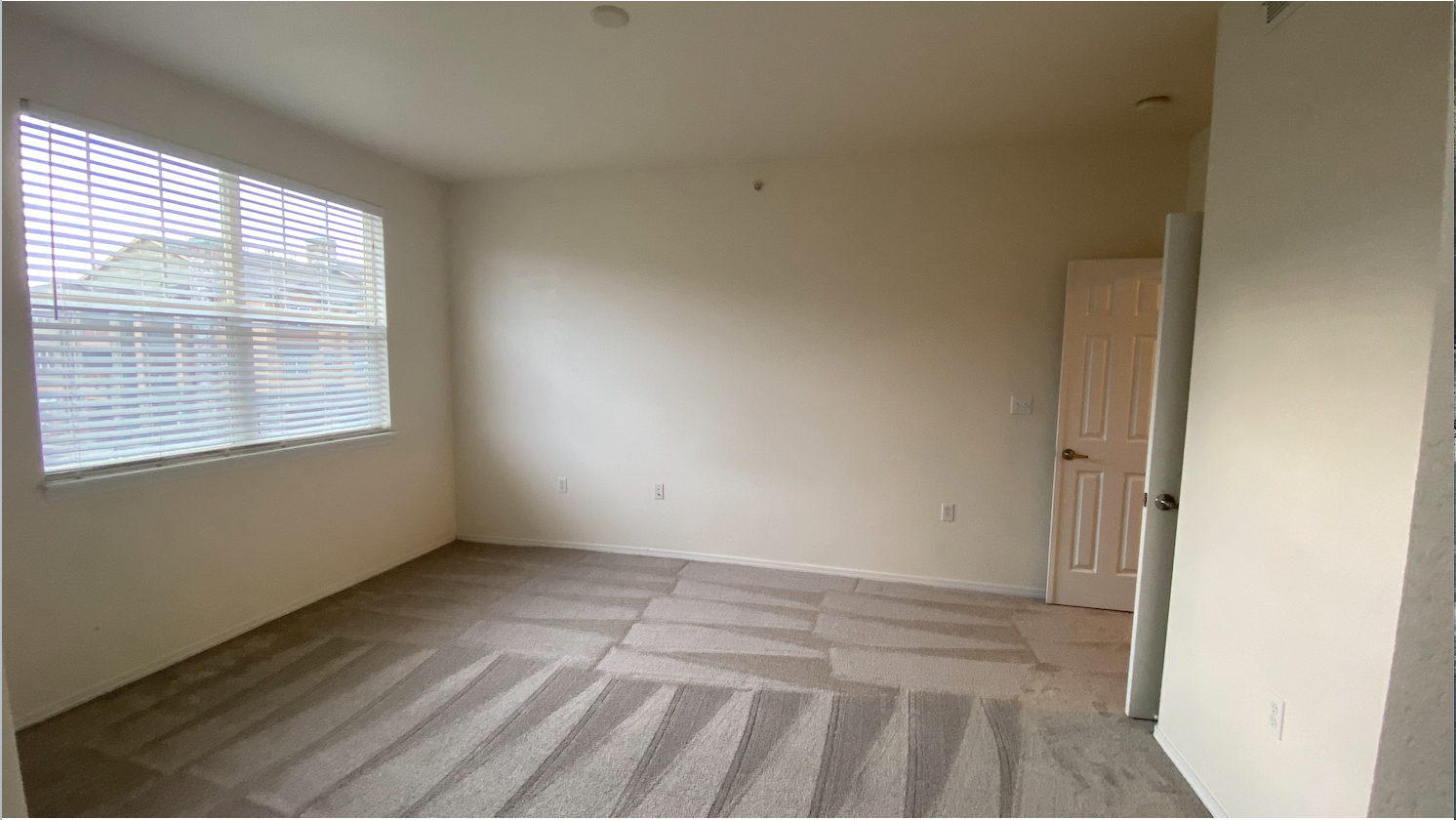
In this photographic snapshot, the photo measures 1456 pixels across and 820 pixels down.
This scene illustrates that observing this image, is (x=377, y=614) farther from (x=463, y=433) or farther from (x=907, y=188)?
(x=907, y=188)

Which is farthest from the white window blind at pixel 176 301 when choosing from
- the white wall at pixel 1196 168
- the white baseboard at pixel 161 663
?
the white wall at pixel 1196 168

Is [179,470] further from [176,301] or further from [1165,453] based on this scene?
[1165,453]

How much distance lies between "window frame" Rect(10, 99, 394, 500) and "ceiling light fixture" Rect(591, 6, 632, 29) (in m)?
2.06

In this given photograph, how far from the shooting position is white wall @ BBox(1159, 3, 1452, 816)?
3.99 feet

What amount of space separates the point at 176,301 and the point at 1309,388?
163 inches

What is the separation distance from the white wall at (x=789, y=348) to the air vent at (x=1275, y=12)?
1560 mm

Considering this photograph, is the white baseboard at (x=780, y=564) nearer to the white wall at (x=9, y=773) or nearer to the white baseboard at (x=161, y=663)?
the white baseboard at (x=161, y=663)

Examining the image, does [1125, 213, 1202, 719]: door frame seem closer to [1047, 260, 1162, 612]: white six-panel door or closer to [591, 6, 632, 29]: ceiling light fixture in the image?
[1047, 260, 1162, 612]: white six-panel door

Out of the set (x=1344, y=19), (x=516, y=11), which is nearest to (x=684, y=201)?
(x=516, y=11)

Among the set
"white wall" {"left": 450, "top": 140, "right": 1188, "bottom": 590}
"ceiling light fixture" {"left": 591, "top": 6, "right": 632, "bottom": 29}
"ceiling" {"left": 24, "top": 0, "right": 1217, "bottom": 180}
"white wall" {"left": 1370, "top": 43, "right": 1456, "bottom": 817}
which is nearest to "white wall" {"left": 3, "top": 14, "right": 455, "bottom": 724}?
"ceiling" {"left": 24, "top": 0, "right": 1217, "bottom": 180}

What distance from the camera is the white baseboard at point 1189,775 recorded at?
5.83 ft

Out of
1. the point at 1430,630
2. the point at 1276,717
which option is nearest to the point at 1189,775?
the point at 1276,717

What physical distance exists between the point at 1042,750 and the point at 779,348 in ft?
8.04

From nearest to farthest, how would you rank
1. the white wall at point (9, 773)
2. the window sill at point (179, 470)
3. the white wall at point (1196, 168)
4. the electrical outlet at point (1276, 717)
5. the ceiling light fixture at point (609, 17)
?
the white wall at point (9, 773) < the electrical outlet at point (1276, 717) < the ceiling light fixture at point (609, 17) < the window sill at point (179, 470) < the white wall at point (1196, 168)
